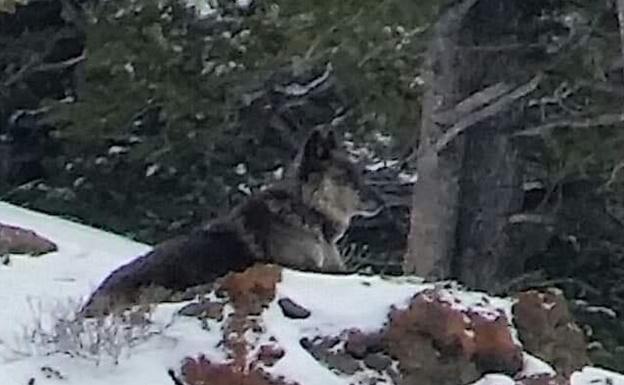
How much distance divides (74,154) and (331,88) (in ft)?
12.6

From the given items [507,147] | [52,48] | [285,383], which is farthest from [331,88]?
[285,383]

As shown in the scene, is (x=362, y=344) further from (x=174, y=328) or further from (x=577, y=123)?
(x=577, y=123)

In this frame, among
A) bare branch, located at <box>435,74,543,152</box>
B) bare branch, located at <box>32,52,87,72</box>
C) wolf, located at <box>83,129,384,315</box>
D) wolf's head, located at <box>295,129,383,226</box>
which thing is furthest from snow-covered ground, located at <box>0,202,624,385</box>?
bare branch, located at <box>32,52,87,72</box>

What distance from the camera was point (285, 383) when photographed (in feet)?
18.9

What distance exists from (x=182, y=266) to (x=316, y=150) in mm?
1530

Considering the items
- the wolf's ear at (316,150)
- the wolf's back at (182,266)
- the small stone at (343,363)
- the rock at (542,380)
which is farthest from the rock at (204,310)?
the wolf's ear at (316,150)

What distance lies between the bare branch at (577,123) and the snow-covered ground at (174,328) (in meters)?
7.22

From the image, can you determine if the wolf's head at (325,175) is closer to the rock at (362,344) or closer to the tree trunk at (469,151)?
the rock at (362,344)

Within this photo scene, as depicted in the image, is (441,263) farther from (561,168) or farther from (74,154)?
(74,154)

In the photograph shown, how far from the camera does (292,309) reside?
6.27m

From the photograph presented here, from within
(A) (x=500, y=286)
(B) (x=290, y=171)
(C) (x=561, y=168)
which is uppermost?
(B) (x=290, y=171)

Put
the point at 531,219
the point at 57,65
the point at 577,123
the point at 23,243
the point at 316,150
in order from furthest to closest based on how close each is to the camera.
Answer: the point at 57,65 → the point at 531,219 → the point at 577,123 → the point at 23,243 → the point at 316,150

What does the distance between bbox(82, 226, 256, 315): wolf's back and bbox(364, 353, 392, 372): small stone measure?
1.34m

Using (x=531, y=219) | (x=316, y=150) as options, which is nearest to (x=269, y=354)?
(x=316, y=150)
